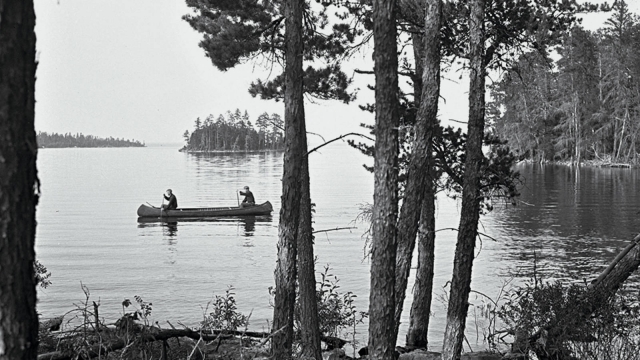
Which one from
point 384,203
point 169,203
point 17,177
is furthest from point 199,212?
point 17,177

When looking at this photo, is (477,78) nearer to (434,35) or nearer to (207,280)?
(434,35)

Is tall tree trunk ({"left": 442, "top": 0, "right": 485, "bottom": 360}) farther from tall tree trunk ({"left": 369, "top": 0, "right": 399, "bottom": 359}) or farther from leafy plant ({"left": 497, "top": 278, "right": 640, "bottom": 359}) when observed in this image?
tall tree trunk ({"left": 369, "top": 0, "right": 399, "bottom": 359})

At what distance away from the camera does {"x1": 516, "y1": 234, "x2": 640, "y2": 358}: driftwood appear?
359 inches

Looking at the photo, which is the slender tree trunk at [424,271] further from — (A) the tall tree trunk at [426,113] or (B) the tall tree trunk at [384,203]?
(B) the tall tree trunk at [384,203]

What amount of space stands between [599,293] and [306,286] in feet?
13.6

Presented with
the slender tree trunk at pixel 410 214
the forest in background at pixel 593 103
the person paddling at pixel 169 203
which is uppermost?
the forest in background at pixel 593 103

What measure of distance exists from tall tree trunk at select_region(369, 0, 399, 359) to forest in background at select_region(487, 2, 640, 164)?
63.7 meters

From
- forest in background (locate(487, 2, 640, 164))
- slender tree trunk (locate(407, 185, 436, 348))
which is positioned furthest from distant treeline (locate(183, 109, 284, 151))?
slender tree trunk (locate(407, 185, 436, 348))

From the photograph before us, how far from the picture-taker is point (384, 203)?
764 centimetres

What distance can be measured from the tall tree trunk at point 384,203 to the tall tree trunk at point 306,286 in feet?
6.10

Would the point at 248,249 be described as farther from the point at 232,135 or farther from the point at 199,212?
the point at 232,135

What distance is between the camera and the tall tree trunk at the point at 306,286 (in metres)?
9.52

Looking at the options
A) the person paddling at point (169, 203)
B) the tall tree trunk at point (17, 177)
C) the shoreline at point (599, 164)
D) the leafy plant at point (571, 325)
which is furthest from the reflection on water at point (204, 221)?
the shoreline at point (599, 164)

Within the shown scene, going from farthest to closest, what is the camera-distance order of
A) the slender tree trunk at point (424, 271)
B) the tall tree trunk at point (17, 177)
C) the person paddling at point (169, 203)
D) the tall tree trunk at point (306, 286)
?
the person paddling at point (169, 203), the slender tree trunk at point (424, 271), the tall tree trunk at point (306, 286), the tall tree trunk at point (17, 177)
